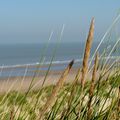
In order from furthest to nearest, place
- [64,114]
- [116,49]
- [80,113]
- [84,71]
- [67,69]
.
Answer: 1. [116,49]
2. [80,113]
3. [64,114]
4. [84,71]
5. [67,69]

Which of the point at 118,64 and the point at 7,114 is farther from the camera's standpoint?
the point at 7,114

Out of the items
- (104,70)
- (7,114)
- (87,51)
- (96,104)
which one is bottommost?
(7,114)

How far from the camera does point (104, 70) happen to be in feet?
7.14

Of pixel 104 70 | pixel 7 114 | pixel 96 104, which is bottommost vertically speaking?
pixel 7 114

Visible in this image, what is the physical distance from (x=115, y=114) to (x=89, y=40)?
0.49 meters

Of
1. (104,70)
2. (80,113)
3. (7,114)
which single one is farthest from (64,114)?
(7,114)

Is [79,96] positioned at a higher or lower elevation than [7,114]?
higher

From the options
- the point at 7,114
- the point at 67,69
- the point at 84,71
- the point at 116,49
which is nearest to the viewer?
the point at 67,69

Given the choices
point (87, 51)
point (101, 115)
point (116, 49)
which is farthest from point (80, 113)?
point (87, 51)

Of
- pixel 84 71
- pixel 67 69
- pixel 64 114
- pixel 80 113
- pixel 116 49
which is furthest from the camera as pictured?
pixel 116 49

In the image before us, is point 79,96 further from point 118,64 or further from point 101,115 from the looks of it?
point 118,64

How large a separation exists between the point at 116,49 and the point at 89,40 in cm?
81

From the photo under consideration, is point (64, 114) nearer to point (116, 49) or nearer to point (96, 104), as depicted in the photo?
point (96, 104)

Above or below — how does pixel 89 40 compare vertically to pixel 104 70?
above
